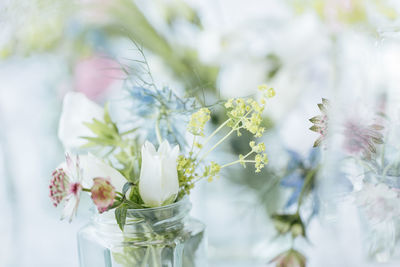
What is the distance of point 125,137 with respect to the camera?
1.19 feet

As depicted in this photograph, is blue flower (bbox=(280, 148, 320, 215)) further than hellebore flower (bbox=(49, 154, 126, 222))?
Yes

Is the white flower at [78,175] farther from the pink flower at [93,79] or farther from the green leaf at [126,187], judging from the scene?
the pink flower at [93,79]

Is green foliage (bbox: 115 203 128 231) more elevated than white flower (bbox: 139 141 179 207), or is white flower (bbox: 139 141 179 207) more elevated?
white flower (bbox: 139 141 179 207)

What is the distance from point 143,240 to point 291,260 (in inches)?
5.3

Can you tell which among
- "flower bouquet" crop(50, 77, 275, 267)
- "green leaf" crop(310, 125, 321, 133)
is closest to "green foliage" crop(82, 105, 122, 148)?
"flower bouquet" crop(50, 77, 275, 267)

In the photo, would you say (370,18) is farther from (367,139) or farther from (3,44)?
(3,44)

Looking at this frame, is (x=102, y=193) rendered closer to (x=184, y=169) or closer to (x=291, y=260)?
(x=184, y=169)

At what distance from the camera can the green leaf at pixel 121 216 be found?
27 centimetres

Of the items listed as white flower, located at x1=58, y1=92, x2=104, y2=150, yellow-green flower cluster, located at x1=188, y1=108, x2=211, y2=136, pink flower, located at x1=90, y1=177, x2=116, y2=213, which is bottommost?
pink flower, located at x1=90, y1=177, x2=116, y2=213

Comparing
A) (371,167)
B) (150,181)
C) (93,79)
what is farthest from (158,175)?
(93,79)

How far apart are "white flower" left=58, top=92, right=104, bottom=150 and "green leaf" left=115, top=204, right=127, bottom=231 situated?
9 centimetres

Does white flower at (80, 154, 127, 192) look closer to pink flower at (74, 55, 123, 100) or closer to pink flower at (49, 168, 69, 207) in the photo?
pink flower at (49, 168, 69, 207)

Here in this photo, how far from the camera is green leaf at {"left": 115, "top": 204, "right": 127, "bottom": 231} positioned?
0.27 metres

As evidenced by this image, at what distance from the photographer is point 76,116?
34cm
